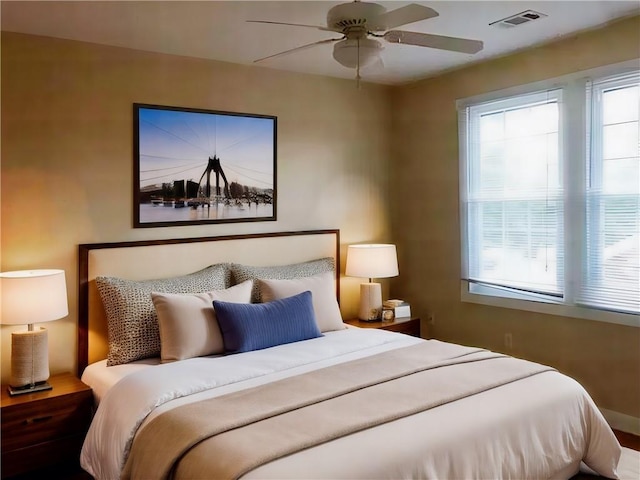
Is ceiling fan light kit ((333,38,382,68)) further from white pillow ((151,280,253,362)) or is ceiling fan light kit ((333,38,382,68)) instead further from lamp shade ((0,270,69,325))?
lamp shade ((0,270,69,325))

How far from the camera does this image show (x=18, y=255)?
3.21 metres

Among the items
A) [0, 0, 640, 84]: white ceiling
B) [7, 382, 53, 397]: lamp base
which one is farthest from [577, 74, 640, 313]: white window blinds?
[7, 382, 53, 397]: lamp base

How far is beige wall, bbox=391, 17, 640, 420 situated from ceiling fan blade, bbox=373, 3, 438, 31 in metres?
1.78

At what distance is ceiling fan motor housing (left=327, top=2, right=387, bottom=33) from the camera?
8.06ft

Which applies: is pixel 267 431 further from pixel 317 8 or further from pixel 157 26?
pixel 157 26

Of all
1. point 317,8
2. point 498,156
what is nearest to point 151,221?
point 317,8

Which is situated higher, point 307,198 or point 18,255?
point 307,198

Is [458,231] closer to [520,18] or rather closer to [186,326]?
[520,18]

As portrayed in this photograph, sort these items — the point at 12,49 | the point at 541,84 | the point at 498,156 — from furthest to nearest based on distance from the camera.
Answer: the point at 498,156, the point at 541,84, the point at 12,49

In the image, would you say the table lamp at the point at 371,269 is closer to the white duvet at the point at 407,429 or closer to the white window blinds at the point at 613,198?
the white duvet at the point at 407,429

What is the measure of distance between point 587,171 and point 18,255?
3.60m

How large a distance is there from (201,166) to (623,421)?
10.9 feet

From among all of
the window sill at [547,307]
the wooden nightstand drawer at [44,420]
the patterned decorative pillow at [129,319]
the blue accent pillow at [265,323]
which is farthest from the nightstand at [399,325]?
the wooden nightstand drawer at [44,420]

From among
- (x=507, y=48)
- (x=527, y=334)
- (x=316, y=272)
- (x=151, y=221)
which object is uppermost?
(x=507, y=48)
